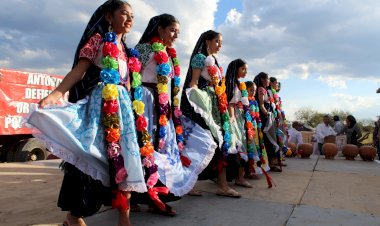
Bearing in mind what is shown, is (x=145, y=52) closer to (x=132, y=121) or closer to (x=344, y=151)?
(x=132, y=121)

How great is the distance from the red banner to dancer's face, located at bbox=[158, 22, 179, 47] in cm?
649

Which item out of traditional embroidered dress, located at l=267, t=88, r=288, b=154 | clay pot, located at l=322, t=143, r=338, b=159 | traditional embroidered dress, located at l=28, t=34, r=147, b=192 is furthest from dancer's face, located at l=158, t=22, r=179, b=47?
clay pot, located at l=322, t=143, r=338, b=159

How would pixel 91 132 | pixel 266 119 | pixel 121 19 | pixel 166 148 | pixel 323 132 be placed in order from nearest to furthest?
pixel 91 132, pixel 121 19, pixel 166 148, pixel 266 119, pixel 323 132

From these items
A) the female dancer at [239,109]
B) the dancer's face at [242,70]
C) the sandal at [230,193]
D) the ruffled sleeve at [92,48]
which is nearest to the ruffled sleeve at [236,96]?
the female dancer at [239,109]

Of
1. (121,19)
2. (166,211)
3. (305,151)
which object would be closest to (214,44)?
(121,19)

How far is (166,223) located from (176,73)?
5.40ft

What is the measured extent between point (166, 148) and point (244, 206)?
1249mm

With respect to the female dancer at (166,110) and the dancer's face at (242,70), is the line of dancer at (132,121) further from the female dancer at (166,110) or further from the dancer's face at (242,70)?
the dancer's face at (242,70)

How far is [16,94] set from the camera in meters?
9.20

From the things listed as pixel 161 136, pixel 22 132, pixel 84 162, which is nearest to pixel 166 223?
pixel 161 136

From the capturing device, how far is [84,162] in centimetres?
258

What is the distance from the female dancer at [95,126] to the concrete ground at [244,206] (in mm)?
675

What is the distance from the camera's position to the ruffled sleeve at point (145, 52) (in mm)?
3619

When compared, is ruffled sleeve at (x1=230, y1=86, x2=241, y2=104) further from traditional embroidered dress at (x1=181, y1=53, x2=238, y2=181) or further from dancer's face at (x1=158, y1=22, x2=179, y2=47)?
dancer's face at (x1=158, y1=22, x2=179, y2=47)
